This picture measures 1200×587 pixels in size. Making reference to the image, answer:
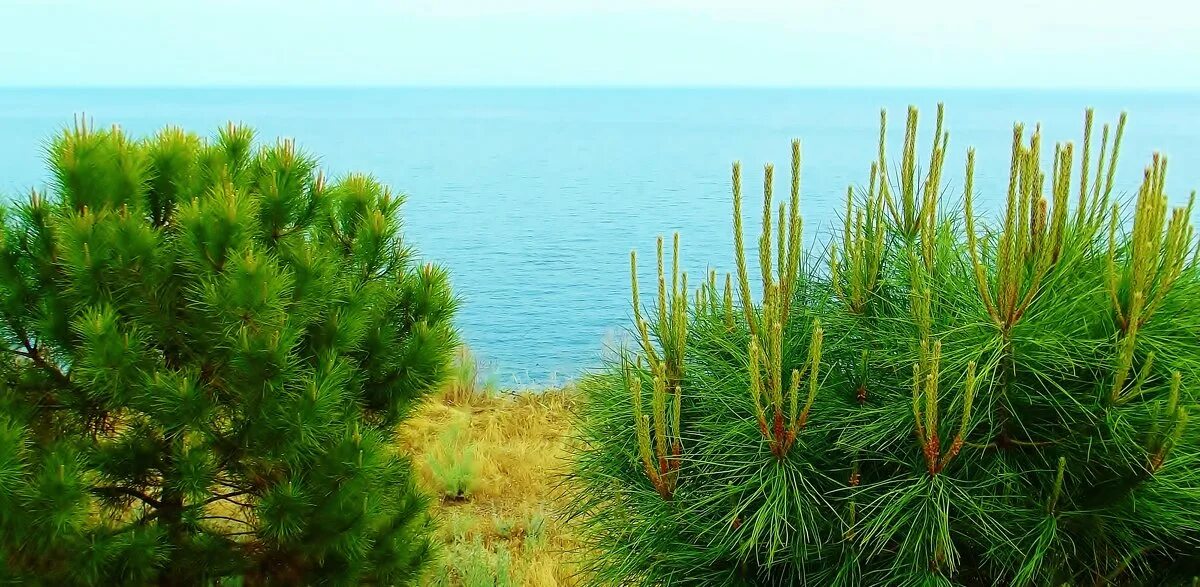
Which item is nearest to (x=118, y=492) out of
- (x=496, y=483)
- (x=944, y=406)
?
(x=496, y=483)

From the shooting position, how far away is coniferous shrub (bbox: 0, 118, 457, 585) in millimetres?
2971

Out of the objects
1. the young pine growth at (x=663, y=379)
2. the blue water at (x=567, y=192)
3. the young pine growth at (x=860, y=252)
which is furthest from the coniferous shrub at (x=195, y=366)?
the young pine growth at (x=860, y=252)

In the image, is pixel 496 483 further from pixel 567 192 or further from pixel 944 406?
pixel 567 192

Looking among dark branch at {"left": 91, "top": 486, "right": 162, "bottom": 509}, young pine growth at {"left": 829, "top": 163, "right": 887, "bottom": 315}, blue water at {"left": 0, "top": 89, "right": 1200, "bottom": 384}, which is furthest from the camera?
blue water at {"left": 0, "top": 89, "right": 1200, "bottom": 384}

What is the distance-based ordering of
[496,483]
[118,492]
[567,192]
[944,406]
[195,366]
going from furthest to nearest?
1. [567,192]
2. [496,483]
3. [118,492]
4. [195,366]
5. [944,406]

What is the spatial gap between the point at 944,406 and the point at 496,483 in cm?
344

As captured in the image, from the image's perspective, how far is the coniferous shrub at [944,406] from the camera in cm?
241

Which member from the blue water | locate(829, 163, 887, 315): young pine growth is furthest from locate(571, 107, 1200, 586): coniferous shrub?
the blue water

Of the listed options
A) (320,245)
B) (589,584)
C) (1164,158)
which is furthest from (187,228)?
(1164,158)

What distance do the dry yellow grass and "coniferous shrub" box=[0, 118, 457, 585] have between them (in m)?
0.73

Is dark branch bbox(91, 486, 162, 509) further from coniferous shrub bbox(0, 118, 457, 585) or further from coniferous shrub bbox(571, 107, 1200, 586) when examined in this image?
coniferous shrub bbox(571, 107, 1200, 586)

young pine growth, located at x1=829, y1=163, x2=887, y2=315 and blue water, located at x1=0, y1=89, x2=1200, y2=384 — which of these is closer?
young pine growth, located at x1=829, y1=163, x2=887, y2=315

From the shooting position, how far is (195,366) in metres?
3.12

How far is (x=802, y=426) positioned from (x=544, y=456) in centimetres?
357
